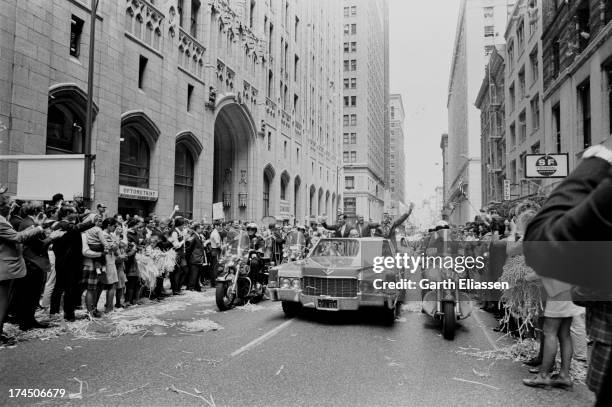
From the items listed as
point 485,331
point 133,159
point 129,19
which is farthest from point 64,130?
point 485,331

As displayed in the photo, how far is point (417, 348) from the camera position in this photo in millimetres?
6789

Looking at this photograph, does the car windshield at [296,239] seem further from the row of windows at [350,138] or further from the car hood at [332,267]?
the row of windows at [350,138]

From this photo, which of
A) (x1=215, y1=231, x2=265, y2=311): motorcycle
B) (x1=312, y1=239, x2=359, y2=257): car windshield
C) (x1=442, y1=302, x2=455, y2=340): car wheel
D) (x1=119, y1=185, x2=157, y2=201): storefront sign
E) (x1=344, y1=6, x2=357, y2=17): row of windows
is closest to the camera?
(x1=442, y1=302, x2=455, y2=340): car wheel

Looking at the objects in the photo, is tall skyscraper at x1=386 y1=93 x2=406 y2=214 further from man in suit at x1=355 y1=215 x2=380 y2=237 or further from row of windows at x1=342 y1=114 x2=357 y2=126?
man in suit at x1=355 y1=215 x2=380 y2=237

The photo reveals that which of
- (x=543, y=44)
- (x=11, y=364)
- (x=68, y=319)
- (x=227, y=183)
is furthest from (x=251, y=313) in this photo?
(x=543, y=44)

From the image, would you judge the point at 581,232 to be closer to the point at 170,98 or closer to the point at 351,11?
the point at 170,98

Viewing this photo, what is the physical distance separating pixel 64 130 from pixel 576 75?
2202 cm

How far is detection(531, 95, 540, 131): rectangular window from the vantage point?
30.5 metres

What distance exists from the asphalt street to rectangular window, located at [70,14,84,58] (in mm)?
11859

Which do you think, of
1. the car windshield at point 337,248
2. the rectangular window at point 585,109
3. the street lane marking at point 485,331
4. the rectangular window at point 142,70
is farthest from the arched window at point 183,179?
the rectangular window at point 585,109

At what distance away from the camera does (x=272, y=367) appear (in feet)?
18.4

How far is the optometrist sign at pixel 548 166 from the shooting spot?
40.2ft

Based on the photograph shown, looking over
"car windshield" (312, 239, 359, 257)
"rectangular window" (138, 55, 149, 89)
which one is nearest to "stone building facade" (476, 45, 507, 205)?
"rectangular window" (138, 55, 149, 89)

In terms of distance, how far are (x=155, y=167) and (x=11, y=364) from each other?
627 inches
